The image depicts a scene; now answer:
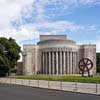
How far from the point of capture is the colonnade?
347 feet

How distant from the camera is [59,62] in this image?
106 m

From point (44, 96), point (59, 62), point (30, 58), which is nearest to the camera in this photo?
point (44, 96)

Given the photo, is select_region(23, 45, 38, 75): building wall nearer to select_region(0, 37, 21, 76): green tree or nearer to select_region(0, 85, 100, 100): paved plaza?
select_region(0, 37, 21, 76): green tree

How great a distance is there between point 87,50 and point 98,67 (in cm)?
1496

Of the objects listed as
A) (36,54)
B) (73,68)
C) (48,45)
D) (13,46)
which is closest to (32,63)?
(36,54)

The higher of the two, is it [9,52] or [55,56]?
[9,52]

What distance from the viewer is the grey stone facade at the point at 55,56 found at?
105562 millimetres

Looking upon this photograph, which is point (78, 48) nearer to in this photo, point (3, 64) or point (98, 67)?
point (98, 67)

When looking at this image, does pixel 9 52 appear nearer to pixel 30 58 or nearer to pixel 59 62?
pixel 59 62

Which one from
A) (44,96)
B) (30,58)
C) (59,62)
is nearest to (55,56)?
(59,62)

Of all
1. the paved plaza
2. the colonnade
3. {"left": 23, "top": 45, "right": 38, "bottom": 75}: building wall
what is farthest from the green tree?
{"left": 23, "top": 45, "right": 38, "bottom": 75}: building wall

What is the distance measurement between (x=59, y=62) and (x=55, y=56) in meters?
3.72

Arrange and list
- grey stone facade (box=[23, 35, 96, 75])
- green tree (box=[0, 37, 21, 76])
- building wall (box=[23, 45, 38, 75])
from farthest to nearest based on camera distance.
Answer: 1. building wall (box=[23, 45, 38, 75])
2. grey stone facade (box=[23, 35, 96, 75])
3. green tree (box=[0, 37, 21, 76])

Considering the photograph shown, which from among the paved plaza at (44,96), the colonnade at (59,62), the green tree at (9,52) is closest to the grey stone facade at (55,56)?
the colonnade at (59,62)
